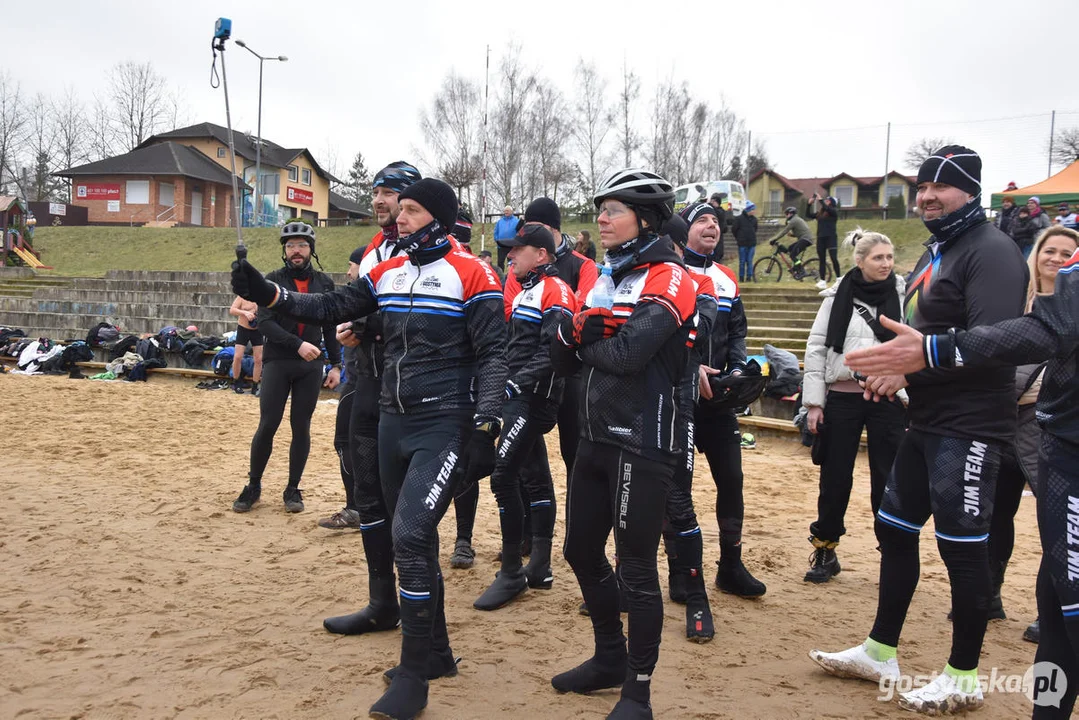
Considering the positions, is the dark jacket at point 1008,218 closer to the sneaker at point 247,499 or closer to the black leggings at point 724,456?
the black leggings at point 724,456

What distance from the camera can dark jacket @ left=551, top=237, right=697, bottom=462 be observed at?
10.4 ft

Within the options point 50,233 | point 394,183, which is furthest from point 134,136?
point 394,183

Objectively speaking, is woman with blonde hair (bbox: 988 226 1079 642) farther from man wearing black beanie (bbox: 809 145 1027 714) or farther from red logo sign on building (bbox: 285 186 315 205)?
red logo sign on building (bbox: 285 186 315 205)

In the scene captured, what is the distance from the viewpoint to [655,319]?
317cm

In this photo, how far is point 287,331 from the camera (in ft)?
21.5

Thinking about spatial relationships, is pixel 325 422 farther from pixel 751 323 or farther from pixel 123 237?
pixel 123 237

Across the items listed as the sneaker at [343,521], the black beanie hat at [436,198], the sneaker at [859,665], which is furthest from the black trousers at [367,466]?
the sneaker at [859,665]

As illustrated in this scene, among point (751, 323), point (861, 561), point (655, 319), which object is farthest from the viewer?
point (751, 323)

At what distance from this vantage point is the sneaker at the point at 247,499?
676 cm

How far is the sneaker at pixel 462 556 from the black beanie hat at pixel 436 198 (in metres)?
2.52

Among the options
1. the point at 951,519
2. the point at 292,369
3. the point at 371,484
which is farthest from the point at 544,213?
the point at 951,519

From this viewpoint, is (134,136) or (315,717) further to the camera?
(134,136)

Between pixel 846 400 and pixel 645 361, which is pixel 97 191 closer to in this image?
pixel 846 400

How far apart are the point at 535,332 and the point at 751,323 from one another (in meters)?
12.0
